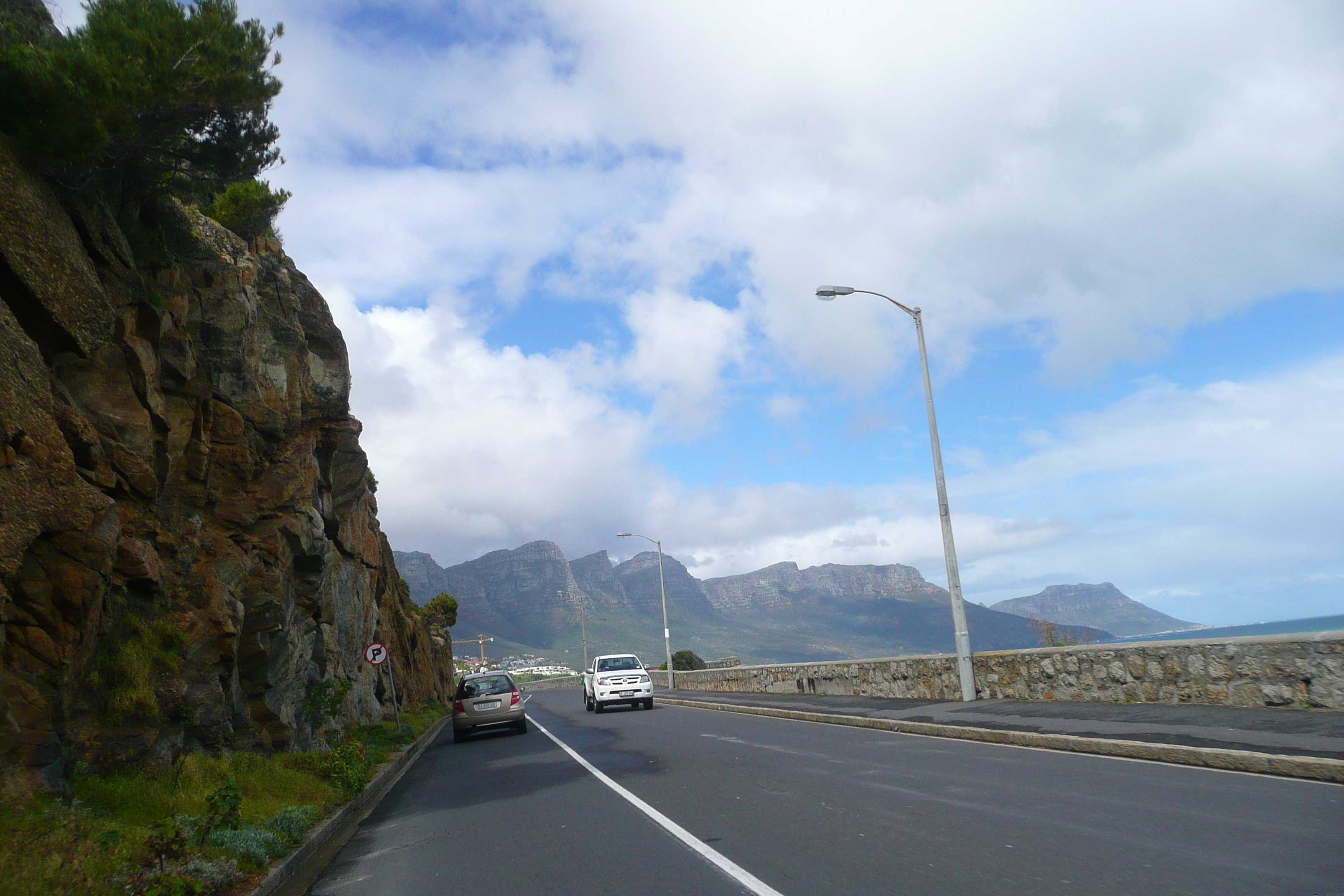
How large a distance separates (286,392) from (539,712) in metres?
22.5

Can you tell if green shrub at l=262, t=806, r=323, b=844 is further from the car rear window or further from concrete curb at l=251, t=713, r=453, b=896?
the car rear window

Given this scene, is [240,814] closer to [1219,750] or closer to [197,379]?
[197,379]

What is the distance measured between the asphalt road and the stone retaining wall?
3.15 metres

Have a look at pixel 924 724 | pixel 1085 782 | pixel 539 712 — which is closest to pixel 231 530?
pixel 924 724

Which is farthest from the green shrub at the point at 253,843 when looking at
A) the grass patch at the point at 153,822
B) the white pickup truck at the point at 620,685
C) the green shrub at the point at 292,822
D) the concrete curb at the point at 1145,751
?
the white pickup truck at the point at 620,685

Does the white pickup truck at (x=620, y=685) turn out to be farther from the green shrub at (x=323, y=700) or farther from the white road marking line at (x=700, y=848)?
the white road marking line at (x=700, y=848)

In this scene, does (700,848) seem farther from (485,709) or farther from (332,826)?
(485,709)

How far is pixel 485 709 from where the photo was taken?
76.8 ft

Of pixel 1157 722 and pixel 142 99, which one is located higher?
pixel 142 99

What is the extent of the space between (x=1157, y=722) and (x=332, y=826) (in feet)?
34.9

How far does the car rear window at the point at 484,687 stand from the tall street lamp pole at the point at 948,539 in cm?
1209

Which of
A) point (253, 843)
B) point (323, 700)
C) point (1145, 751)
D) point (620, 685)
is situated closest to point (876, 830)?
point (1145, 751)

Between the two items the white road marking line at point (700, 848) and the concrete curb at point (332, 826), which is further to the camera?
the concrete curb at point (332, 826)

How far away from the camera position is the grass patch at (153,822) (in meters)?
6.12
